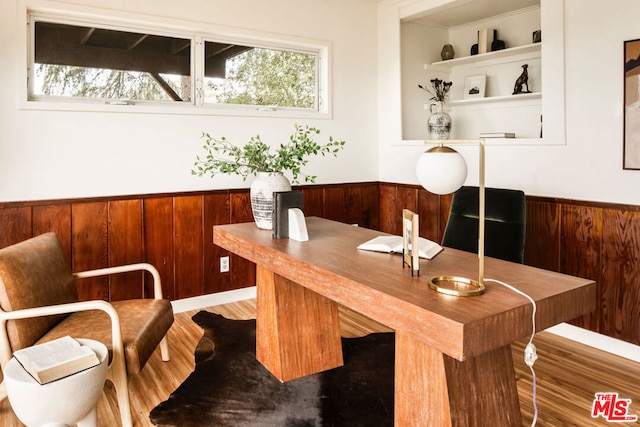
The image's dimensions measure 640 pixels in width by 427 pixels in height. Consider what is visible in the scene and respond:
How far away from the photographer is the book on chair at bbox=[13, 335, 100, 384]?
168 cm

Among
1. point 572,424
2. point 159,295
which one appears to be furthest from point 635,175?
point 159,295

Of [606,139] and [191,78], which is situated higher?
[191,78]

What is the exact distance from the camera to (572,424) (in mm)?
2104

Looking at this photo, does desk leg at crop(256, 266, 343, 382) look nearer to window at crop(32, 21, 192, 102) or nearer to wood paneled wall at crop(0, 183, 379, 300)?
wood paneled wall at crop(0, 183, 379, 300)

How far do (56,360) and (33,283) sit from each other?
546 millimetres

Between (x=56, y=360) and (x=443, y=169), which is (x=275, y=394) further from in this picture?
(x=443, y=169)

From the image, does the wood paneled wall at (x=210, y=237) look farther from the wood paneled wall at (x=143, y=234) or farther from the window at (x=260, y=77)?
the window at (x=260, y=77)

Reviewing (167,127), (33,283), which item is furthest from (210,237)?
(33,283)

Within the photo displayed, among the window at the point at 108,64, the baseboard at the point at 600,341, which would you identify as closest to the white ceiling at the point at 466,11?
the window at the point at 108,64

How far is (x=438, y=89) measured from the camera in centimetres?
452

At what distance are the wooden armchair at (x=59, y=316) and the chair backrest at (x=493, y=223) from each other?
163 centimetres

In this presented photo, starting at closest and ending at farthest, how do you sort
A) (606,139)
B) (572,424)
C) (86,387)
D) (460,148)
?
(86,387)
(572,424)
(606,139)
(460,148)

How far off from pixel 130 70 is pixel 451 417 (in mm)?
3036

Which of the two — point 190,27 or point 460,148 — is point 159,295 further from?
point 460,148
